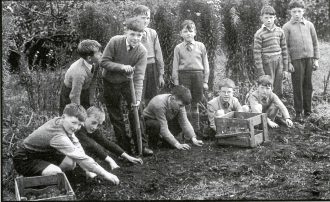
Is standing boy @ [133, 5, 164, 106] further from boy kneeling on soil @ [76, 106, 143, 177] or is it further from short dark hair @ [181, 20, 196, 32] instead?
boy kneeling on soil @ [76, 106, 143, 177]

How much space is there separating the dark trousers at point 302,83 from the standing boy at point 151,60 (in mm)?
2302

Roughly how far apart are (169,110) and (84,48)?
57.1 inches

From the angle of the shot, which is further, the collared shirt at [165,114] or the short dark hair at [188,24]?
the short dark hair at [188,24]

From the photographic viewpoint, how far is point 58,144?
15.5ft

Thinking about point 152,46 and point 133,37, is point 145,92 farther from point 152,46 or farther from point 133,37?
point 133,37

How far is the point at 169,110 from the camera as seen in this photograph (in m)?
6.36

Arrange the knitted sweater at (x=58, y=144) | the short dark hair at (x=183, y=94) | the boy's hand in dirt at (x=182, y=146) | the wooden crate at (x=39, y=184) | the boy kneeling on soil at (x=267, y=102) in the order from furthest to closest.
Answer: the boy kneeling on soil at (x=267, y=102)
the boy's hand in dirt at (x=182, y=146)
the short dark hair at (x=183, y=94)
the knitted sweater at (x=58, y=144)
the wooden crate at (x=39, y=184)

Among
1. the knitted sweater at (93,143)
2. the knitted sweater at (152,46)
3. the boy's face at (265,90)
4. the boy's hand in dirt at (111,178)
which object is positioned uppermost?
the knitted sweater at (152,46)

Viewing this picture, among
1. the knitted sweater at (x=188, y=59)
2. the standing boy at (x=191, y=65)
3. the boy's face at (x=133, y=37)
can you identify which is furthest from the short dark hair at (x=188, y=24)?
the boy's face at (x=133, y=37)

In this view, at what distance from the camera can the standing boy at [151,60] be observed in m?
6.54

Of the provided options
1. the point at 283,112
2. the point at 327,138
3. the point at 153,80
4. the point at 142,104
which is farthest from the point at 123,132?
the point at 327,138

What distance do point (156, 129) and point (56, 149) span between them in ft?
5.75

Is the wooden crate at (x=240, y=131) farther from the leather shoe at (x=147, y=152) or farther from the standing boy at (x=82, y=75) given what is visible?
the standing boy at (x=82, y=75)

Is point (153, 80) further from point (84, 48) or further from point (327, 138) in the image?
point (327, 138)
